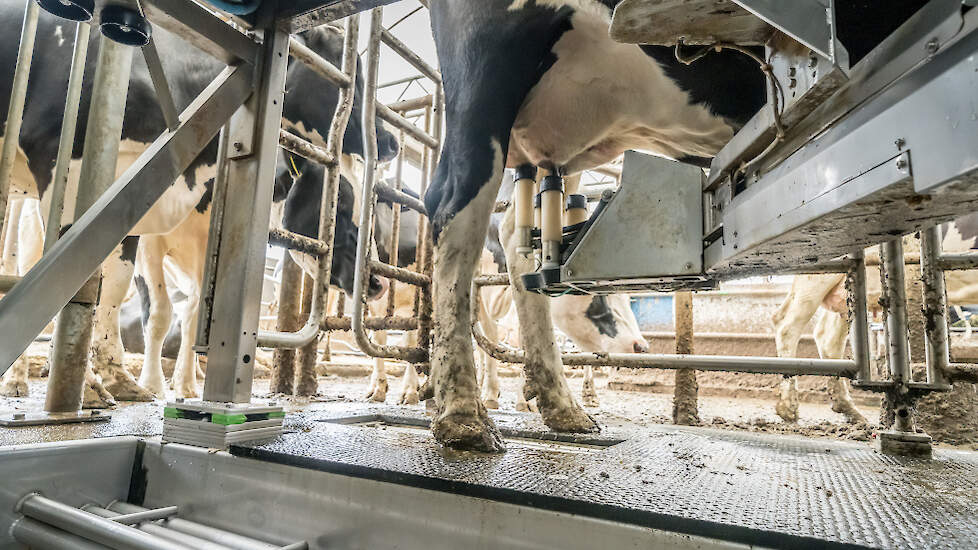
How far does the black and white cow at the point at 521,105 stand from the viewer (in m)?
1.42

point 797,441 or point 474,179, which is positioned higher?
point 474,179

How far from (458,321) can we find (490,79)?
66 centimetres

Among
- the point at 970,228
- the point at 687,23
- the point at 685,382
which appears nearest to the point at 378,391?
the point at 685,382

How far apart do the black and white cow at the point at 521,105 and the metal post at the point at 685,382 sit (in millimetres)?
1451

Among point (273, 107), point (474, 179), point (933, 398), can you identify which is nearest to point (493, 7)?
point (474, 179)

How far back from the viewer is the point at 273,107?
4.97 feet

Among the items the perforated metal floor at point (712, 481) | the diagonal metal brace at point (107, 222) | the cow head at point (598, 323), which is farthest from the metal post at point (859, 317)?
the cow head at point (598, 323)

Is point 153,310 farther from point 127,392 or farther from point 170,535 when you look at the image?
point 170,535

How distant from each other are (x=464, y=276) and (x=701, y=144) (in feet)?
3.22

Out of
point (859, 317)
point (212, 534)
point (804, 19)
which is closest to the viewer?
point (804, 19)

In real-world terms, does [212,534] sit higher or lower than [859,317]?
lower

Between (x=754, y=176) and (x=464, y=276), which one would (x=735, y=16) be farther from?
(x=464, y=276)

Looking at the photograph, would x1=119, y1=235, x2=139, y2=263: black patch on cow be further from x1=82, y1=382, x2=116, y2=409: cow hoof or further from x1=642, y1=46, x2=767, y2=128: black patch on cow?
x1=642, y1=46, x2=767, y2=128: black patch on cow

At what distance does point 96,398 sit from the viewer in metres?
1.96
